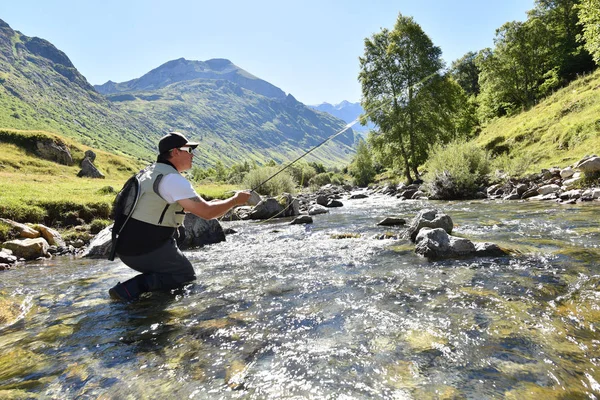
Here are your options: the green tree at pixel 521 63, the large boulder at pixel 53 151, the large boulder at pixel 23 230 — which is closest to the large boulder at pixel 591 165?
the large boulder at pixel 23 230

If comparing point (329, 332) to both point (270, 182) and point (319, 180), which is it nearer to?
point (270, 182)

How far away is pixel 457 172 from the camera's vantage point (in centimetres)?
2378

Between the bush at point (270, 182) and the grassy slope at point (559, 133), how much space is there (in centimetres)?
2112

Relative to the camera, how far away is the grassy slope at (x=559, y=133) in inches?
958

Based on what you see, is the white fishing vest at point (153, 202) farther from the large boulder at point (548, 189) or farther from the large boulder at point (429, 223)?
the large boulder at point (548, 189)

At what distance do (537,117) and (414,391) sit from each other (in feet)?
140

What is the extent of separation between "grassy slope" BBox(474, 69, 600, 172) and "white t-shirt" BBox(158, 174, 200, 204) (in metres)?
25.8

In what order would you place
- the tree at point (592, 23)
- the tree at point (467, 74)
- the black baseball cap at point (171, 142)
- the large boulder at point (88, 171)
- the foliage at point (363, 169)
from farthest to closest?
the tree at point (467, 74)
the foliage at point (363, 169)
the large boulder at point (88, 171)
the tree at point (592, 23)
the black baseball cap at point (171, 142)

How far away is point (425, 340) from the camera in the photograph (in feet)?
13.4

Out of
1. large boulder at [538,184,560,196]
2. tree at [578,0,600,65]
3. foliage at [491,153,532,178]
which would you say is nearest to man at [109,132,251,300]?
large boulder at [538,184,560,196]

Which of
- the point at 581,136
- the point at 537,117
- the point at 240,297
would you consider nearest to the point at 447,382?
the point at 240,297

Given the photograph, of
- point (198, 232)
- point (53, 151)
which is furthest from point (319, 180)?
point (198, 232)

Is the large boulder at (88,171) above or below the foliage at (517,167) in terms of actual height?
above

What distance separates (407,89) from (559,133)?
14192 millimetres
